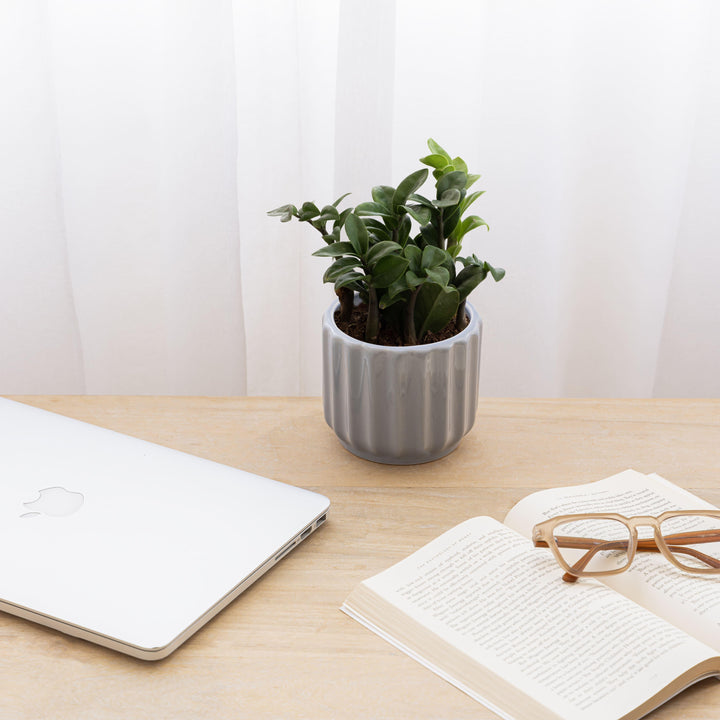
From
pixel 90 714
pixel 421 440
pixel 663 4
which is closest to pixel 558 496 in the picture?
pixel 421 440

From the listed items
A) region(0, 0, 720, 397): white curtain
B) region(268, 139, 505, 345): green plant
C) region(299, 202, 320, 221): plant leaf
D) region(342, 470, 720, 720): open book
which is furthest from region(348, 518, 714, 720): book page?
region(0, 0, 720, 397): white curtain

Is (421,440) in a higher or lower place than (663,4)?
lower

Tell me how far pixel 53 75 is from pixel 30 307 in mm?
370

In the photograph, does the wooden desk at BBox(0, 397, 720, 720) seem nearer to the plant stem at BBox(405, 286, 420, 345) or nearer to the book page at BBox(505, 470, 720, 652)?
the book page at BBox(505, 470, 720, 652)

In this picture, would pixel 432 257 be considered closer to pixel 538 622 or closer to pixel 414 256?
pixel 414 256

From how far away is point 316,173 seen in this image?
1.28 metres

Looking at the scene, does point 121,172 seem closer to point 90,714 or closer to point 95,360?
point 95,360

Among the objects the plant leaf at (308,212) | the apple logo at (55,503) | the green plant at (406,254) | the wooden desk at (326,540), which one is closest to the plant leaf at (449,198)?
the green plant at (406,254)

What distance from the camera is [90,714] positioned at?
559 millimetres

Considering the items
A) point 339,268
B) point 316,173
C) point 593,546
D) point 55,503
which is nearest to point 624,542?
point 593,546

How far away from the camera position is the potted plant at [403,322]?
2.48ft

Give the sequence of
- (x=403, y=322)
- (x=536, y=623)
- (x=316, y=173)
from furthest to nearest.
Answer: (x=316, y=173) < (x=403, y=322) < (x=536, y=623)

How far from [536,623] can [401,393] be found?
25cm

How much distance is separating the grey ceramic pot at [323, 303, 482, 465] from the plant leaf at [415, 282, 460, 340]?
25 millimetres
